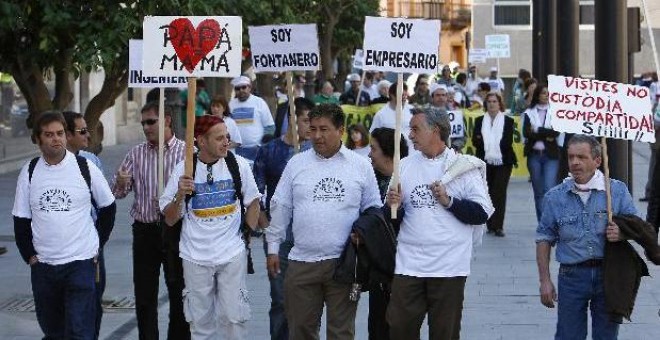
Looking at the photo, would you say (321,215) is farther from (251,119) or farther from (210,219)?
(251,119)

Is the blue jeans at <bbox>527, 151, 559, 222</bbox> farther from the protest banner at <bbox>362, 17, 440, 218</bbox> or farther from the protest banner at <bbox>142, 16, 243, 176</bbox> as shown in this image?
the protest banner at <bbox>142, 16, 243, 176</bbox>

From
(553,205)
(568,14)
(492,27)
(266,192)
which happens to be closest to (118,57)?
(266,192)

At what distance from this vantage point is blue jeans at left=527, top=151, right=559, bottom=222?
17.2 m

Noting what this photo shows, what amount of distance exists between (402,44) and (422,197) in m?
1.45

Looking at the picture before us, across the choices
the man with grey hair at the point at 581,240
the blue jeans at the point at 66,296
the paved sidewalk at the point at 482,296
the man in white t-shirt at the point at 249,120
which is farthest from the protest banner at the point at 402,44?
the man in white t-shirt at the point at 249,120

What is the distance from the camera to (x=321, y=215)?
840 centimetres

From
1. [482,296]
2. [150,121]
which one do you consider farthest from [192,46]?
[482,296]

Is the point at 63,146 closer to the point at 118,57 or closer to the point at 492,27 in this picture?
the point at 118,57

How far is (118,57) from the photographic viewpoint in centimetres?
1306

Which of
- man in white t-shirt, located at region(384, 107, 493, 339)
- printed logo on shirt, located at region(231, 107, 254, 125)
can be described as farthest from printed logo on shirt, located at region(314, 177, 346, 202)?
printed logo on shirt, located at region(231, 107, 254, 125)

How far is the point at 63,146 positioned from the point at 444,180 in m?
2.14

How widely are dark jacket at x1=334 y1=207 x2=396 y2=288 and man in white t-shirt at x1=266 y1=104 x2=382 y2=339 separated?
94mm

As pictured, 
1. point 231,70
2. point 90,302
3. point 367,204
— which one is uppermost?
point 231,70

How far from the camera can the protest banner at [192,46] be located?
918cm
